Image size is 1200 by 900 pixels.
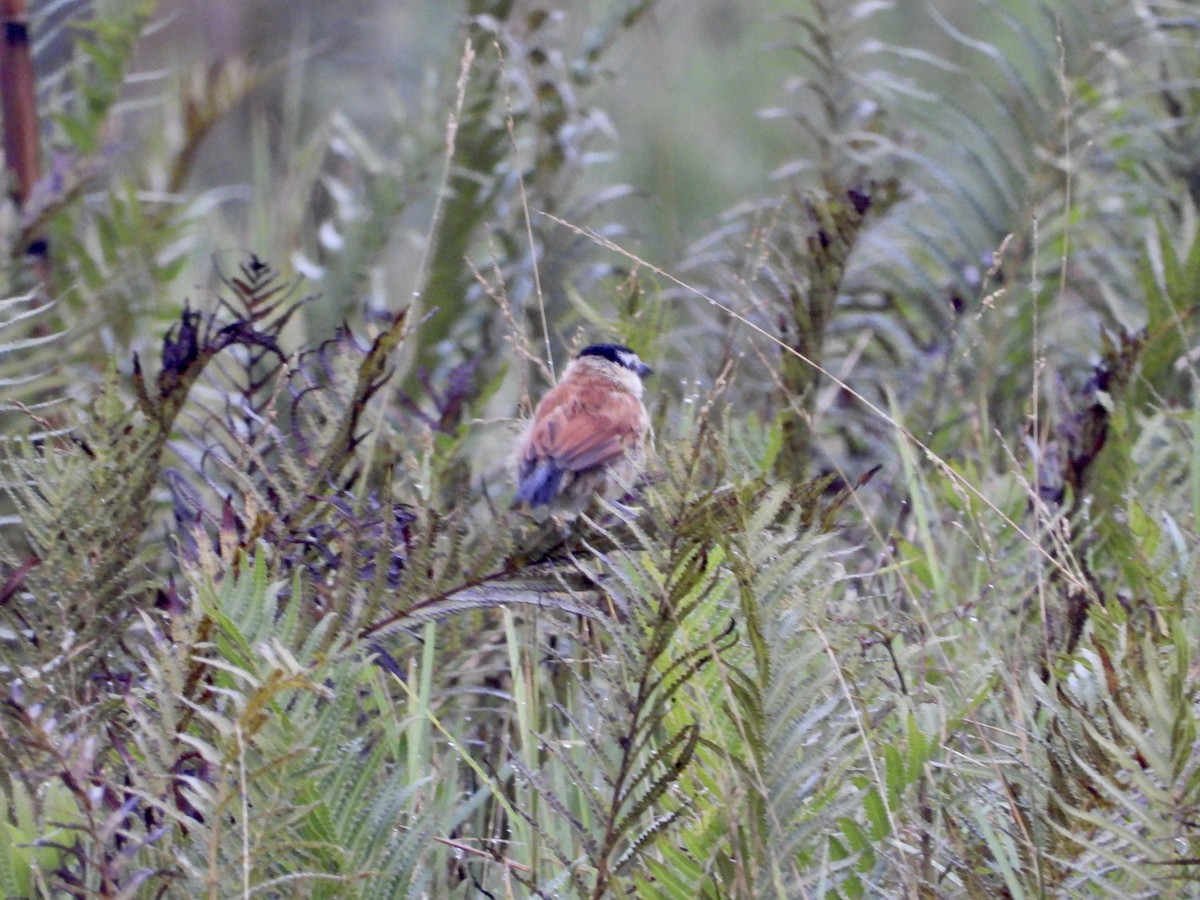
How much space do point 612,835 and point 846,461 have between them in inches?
99.1

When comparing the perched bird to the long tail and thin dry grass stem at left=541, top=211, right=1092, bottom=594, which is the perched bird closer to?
the long tail

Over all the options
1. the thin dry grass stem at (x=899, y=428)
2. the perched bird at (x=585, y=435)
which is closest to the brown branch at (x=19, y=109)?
the perched bird at (x=585, y=435)

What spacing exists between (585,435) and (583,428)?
3 centimetres

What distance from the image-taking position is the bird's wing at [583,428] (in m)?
2.94

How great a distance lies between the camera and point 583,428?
3031 millimetres

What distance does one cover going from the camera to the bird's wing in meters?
2.94

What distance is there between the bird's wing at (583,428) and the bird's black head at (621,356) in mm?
72

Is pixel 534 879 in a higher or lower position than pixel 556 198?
lower

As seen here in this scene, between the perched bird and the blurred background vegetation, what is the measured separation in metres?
0.13

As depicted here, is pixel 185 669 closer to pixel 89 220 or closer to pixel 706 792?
pixel 706 792

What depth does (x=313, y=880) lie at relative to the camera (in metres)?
1.67

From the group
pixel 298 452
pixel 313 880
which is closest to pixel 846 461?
pixel 298 452

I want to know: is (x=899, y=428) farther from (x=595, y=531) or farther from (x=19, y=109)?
(x=19, y=109)

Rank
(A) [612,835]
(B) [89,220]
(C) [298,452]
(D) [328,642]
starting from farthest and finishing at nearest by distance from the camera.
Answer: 1. (B) [89,220]
2. (C) [298,452]
3. (D) [328,642]
4. (A) [612,835]
